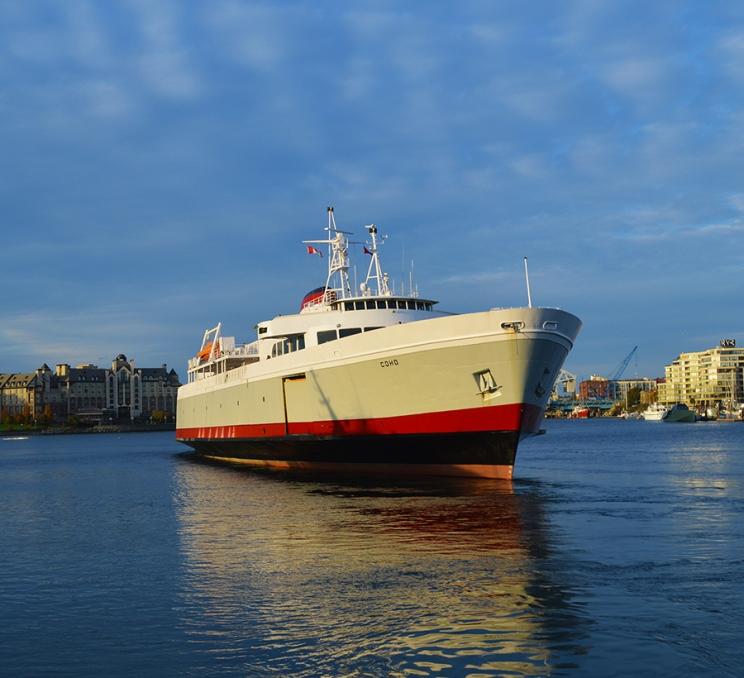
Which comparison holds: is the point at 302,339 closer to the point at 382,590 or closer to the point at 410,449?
the point at 410,449

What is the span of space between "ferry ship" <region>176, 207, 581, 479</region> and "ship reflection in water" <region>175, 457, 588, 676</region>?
388 centimetres

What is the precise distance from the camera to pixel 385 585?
13609 mm

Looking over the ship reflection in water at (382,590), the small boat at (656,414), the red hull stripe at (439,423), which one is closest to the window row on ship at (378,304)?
the red hull stripe at (439,423)

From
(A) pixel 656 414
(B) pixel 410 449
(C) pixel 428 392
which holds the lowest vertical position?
(A) pixel 656 414

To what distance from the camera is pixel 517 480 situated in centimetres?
3228

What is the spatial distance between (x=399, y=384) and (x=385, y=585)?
16027 millimetres

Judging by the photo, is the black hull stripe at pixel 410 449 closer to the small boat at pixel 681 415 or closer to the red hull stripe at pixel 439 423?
the red hull stripe at pixel 439 423

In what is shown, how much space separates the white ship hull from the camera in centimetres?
2703

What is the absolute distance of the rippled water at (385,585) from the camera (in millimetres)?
9906

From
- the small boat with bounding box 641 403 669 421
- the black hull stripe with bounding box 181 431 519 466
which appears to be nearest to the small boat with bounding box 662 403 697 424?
the small boat with bounding box 641 403 669 421

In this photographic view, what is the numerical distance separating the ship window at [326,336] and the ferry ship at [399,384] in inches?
1.7

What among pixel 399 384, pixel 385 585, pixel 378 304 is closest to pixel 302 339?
pixel 378 304

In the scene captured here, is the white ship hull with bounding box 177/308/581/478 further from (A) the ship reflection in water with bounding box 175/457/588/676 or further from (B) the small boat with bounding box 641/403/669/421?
(B) the small boat with bounding box 641/403/669/421

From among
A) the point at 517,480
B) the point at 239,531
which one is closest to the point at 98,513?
the point at 239,531
